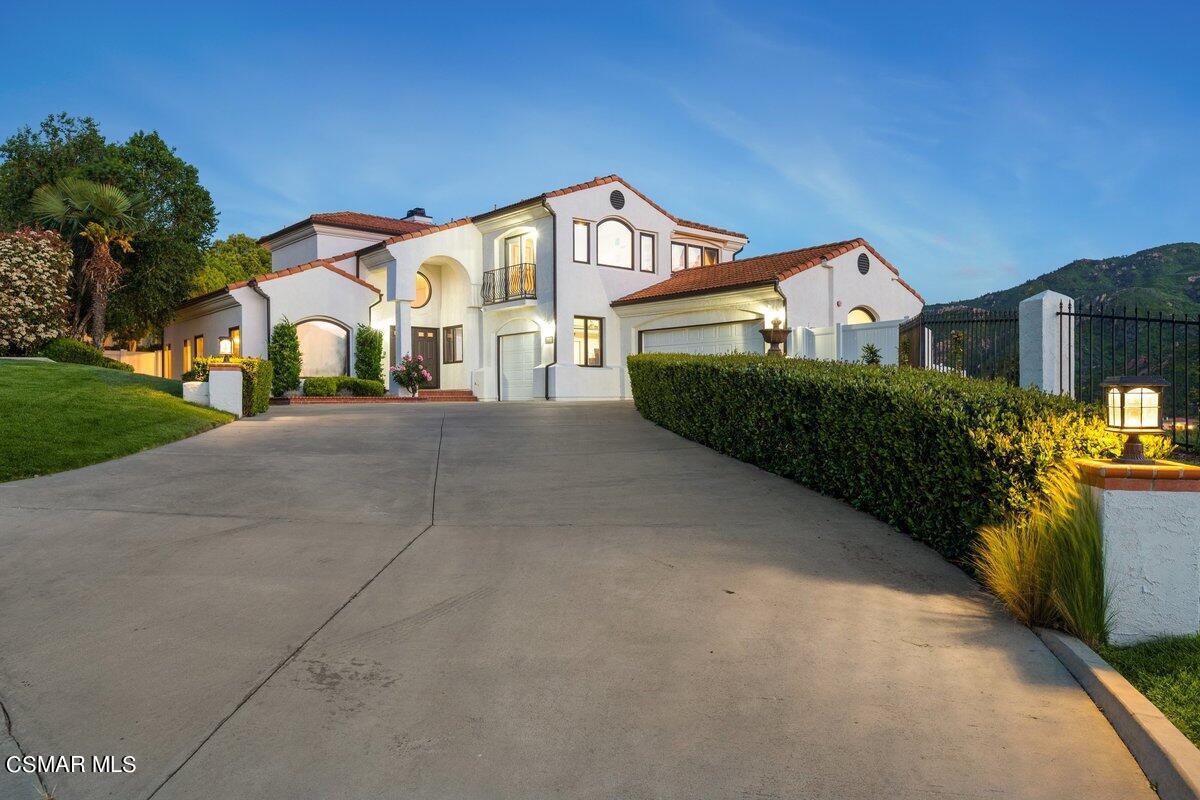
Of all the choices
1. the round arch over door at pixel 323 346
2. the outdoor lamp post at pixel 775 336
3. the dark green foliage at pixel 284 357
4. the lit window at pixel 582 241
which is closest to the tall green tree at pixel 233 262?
the round arch over door at pixel 323 346

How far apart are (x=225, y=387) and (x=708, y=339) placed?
1316cm

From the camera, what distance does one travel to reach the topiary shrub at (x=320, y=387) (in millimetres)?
23359

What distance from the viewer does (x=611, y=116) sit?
35.2 m

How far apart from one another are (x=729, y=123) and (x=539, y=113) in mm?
10067

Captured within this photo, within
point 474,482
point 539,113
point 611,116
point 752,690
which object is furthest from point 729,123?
point 752,690

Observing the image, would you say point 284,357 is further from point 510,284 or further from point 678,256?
point 678,256

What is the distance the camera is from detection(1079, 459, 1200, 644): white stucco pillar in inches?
182

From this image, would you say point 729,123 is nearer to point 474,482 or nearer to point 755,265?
point 755,265

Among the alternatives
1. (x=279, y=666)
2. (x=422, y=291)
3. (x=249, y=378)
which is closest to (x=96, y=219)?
(x=422, y=291)

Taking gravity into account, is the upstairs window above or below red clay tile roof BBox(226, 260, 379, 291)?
above

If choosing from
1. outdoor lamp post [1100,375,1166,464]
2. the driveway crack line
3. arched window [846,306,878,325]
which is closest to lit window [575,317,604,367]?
arched window [846,306,878,325]

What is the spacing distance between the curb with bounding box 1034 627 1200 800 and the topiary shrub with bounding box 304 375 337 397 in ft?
71.5

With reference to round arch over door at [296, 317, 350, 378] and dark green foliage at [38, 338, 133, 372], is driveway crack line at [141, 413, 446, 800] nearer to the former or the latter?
round arch over door at [296, 317, 350, 378]

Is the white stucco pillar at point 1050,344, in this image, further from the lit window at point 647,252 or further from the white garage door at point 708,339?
the lit window at point 647,252
